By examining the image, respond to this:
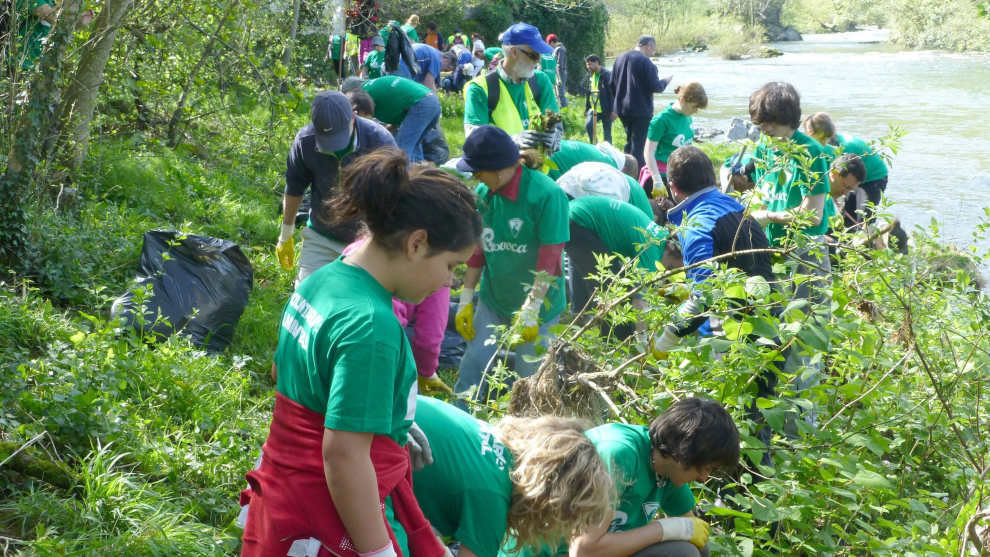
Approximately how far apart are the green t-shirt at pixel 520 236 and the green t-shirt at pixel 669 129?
105 inches

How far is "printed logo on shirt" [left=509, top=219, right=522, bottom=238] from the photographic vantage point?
3.61 m

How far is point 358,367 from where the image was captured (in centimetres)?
154

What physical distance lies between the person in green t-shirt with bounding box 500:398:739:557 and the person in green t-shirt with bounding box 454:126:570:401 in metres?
0.89

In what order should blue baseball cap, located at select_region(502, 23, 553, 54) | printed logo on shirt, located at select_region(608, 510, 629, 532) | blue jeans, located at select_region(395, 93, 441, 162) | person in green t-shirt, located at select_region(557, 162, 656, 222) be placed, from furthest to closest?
1. blue jeans, located at select_region(395, 93, 441, 162)
2. blue baseball cap, located at select_region(502, 23, 553, 54)
3. person in green t-shirt, located at select_region(557, 162, 656, 222)
4. printed logo on shirt, located at select_region(608, 510, 629, 532)

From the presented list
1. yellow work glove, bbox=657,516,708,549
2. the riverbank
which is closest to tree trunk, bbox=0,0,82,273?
the riverbank

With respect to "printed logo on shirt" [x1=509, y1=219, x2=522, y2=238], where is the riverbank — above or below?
Result: below

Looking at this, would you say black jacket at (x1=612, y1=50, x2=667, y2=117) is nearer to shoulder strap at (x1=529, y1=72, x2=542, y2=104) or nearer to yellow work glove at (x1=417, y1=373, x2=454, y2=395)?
shoulder strap at (x1=529, y1=72, x2=542, y2=104)

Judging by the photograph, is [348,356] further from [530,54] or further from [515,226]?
[530,54]

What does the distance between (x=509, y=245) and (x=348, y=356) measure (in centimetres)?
219

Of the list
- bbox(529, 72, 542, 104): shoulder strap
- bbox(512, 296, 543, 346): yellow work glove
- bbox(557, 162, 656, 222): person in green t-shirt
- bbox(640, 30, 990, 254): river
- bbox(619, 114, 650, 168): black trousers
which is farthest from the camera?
bbox(640, 30, 990, 254): river

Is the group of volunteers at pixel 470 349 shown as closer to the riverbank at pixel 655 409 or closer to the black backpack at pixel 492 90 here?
the riverbank at pixel 655 409

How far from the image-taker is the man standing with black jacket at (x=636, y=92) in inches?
319

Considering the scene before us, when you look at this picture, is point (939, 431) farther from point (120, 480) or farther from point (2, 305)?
point (2, 305)

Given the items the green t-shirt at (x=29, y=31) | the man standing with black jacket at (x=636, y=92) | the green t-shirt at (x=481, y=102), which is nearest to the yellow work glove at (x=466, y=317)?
the green t-shirt at (x=481, y=102)
